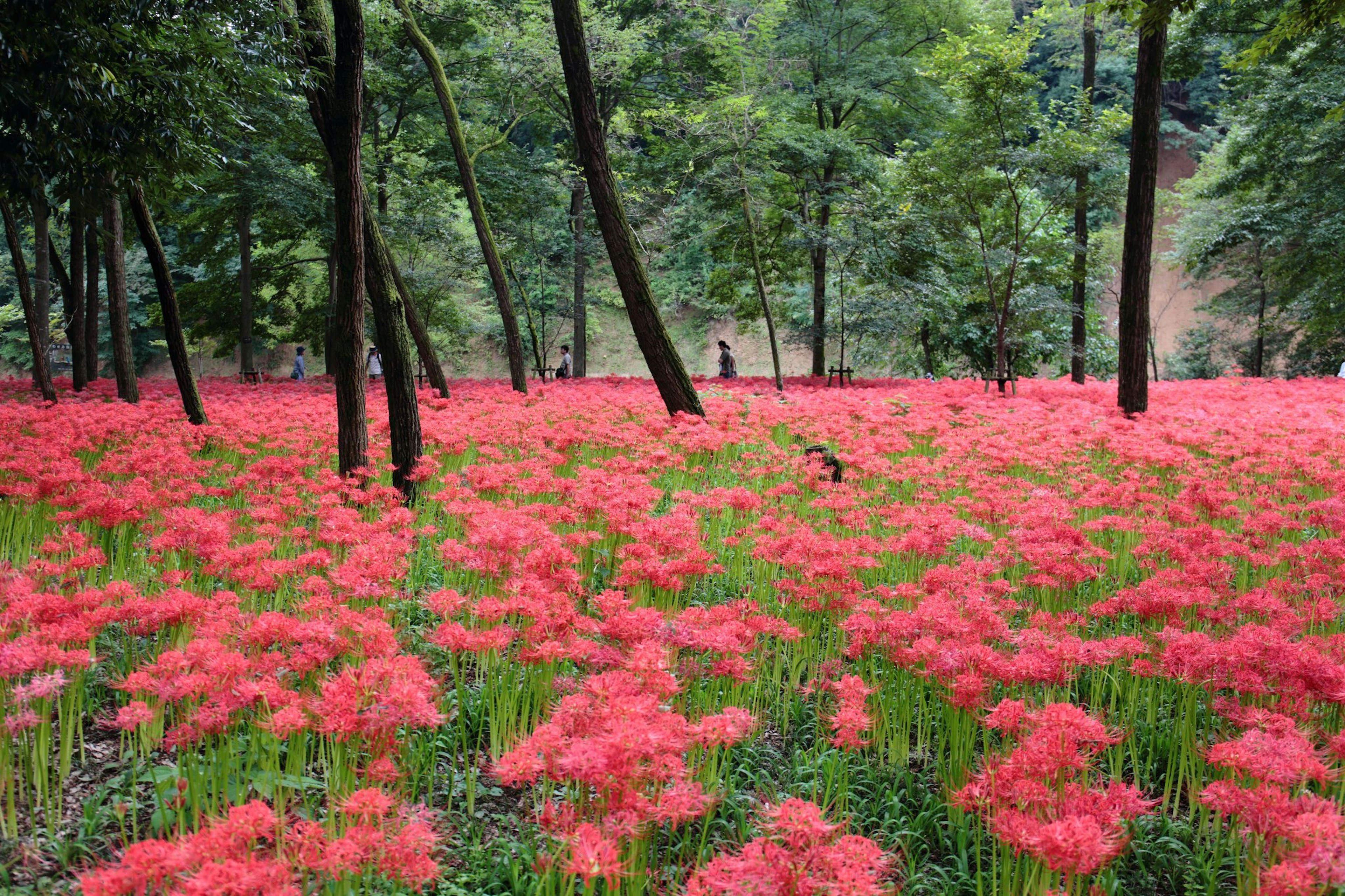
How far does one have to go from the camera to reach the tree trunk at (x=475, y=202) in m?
13.2

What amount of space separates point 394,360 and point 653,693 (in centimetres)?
529

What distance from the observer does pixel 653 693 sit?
7.54 feet

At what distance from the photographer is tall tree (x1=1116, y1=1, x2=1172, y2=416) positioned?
1125 cm

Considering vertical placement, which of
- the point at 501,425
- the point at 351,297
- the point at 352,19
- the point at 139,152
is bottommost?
the point at 501,425

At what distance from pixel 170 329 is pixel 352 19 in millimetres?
5825

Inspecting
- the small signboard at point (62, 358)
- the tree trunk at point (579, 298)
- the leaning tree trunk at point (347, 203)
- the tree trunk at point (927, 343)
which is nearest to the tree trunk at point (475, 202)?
the leaning tree trunk at point (347, 203)

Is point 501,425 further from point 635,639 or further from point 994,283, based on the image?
point 994,283

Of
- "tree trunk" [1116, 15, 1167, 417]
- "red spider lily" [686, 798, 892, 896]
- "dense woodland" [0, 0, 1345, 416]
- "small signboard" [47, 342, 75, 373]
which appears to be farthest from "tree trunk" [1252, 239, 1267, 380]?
"small signboard" [47, 342, 75, 373]

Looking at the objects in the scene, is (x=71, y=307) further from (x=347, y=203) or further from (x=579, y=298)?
(x=347, y=203)

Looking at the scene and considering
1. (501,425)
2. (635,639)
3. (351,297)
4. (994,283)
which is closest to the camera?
(635,639)

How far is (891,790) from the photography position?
→ 2.92 metres

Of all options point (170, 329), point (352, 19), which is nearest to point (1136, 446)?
point (352, 19)

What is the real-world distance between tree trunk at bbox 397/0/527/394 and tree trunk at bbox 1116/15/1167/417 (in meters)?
9.92

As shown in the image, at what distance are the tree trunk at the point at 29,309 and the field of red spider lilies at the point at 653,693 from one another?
1029 cm
